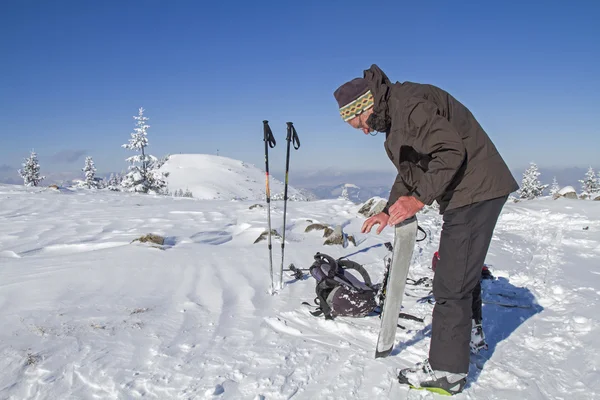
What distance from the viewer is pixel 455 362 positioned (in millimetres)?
2561

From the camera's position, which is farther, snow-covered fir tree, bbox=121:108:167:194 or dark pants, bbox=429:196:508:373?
snow-covered fir tree, bbox=121:108:167:194

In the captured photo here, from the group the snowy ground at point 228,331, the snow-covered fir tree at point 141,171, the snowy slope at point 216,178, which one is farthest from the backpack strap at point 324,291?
the snowy slope at point 216,178

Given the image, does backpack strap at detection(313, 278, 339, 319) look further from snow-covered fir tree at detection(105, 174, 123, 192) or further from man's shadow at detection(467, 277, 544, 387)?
snow-covered fir tree at detection(105, 174, 123, 192)

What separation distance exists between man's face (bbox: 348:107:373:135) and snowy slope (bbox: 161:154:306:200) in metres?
72.2

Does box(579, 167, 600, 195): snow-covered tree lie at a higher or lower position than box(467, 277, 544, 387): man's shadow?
higher

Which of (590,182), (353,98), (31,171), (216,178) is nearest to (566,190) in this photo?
(353,98)

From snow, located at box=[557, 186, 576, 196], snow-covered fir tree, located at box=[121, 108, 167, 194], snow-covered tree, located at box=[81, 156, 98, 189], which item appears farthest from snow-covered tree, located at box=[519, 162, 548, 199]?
snow-covered tree, located at box=[81, 156, 98, 189]

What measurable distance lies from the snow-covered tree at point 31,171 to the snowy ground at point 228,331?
52.0 metres

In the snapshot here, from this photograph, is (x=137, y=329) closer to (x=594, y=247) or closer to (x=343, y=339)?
(x=343, y=339)

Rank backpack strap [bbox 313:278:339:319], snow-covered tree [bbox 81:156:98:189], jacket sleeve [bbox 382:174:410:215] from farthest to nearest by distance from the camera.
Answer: snow-covered tree [bbox 81:156:98:189], backpack strap [bbox 313:278:339:319], jacket sleeve [bbox 382:174:410:215]

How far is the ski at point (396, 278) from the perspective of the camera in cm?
285

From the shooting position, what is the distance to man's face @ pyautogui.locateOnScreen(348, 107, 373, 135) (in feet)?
8.77

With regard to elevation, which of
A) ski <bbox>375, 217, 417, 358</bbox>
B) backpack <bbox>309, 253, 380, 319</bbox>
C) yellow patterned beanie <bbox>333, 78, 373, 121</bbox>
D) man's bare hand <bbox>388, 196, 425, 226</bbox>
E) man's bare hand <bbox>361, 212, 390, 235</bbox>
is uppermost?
yellow patterned beanie <bbox>333, 78, 373, 121</bbox>

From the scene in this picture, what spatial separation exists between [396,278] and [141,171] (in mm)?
37849
